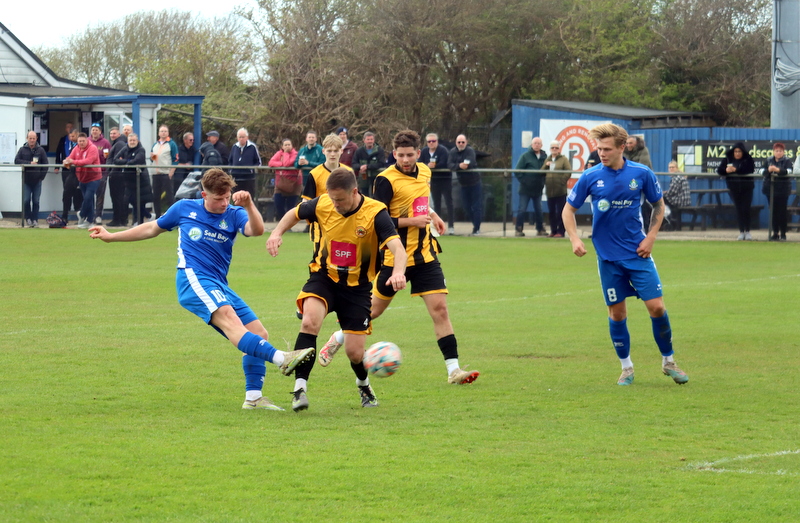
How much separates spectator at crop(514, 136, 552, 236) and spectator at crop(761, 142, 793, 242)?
4.39 meters

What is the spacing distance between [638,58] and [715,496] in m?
34.3

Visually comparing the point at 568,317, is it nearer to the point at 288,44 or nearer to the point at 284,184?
the point at 284,184

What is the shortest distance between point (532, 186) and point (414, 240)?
1424cm

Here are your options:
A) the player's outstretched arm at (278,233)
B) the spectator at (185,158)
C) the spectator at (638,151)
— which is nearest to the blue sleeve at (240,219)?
the player's outstretched arm at (278,233)

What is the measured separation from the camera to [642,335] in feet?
37.1

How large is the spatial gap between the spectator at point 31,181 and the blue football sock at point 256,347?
58.8ft

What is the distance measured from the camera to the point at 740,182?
71.1 ft

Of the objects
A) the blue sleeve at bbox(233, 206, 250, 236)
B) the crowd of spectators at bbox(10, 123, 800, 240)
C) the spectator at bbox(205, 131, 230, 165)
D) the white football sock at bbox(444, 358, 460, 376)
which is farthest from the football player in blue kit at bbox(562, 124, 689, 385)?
the spectator at bbox(205, 131, 230, 165)

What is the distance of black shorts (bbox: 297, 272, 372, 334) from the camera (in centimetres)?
753

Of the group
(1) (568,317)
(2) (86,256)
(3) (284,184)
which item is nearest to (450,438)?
(1) (568,317)

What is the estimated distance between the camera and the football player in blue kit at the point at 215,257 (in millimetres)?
7270

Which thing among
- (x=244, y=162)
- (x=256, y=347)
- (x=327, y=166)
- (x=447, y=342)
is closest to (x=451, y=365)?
(x=447, y=342)

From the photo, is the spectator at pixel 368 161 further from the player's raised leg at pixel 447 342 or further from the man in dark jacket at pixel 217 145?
the player's raised leg at pixel 447 342

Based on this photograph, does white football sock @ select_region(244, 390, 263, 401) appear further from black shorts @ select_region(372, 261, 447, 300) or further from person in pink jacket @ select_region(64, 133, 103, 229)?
person in pink jacket @ select_region(64, 133, 103, 229)
